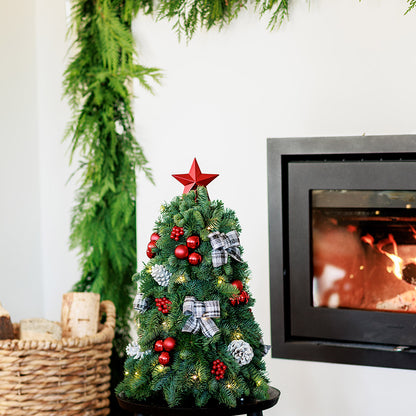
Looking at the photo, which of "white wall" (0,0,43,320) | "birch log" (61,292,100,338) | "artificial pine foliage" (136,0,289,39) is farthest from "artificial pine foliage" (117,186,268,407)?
"white wall" (0,0,43,320)

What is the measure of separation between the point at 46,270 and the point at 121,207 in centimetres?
53

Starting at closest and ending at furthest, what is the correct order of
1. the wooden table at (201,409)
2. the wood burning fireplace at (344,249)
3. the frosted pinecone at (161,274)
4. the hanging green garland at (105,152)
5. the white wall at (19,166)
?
the wooden table at (201,409)
the frosted pinecone at (161,274)
the wood burning fireplace at (344,249)
the hanging green garland at (105,152)
the white wall at (19,166)

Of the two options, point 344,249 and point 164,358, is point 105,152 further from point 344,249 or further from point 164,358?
point 164,358

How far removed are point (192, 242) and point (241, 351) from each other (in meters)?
0.24

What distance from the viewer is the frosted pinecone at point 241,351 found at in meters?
1.27

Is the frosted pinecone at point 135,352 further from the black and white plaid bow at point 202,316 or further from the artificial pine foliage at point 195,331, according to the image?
the black and white plaid bow at point 202,316

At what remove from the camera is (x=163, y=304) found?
1.32 metres

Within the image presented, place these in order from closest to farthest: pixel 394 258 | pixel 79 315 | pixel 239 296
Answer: pixel 239 296 → pixel 394 258 → pixel 79 315

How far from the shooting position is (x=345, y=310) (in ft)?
5.99

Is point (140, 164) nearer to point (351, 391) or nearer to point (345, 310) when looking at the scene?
point (345, 310)

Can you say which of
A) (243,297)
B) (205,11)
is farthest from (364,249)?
(205,11)

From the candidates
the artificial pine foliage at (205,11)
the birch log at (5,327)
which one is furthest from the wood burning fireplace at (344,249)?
the birch log at (5,327)

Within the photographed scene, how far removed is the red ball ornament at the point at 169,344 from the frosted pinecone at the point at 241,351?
114 millimetres

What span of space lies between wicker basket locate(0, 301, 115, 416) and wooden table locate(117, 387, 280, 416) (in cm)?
59
